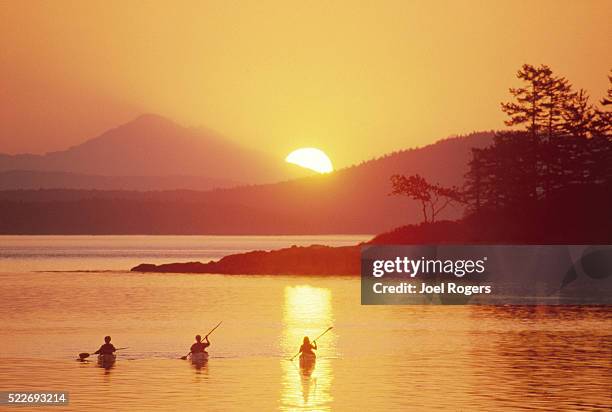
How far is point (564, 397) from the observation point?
45719mm

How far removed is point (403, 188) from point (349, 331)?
323ft

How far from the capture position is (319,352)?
216ft

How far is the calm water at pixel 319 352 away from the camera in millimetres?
46250

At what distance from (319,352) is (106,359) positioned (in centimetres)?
1296

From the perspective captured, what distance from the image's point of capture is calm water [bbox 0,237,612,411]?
4625 cm

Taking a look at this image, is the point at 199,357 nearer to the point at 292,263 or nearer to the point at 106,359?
the point at 106,359

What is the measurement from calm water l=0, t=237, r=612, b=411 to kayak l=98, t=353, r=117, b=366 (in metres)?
0.51

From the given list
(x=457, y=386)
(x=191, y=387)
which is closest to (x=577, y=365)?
(x=457, y=386)

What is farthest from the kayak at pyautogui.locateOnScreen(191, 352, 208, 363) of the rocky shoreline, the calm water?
Answer: the rocky shoreline

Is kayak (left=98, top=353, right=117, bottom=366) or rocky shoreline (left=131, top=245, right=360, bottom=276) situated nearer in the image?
kayak (left=98, top=353, right=117, bottom=366)

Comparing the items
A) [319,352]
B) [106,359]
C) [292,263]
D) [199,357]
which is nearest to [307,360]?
[199,357]

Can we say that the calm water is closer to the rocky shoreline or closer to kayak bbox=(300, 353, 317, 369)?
kayak bbox=(300, 353, 317, 369)

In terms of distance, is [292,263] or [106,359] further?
[292,263]

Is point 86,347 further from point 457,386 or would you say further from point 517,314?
point 517,314
